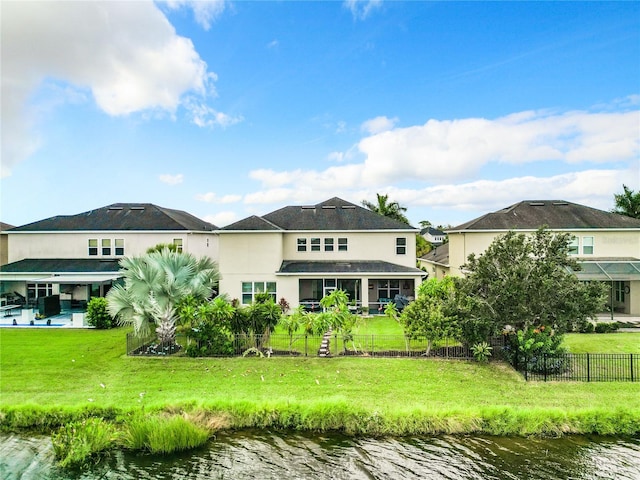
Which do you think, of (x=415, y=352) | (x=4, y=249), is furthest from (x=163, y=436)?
(x=4, y=249)

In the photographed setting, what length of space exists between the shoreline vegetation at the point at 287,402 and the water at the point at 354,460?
40 centimetres

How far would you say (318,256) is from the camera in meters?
28.9

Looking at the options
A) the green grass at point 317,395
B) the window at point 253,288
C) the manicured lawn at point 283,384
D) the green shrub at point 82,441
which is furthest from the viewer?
the window at point 253,288

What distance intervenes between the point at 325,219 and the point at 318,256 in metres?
3.24

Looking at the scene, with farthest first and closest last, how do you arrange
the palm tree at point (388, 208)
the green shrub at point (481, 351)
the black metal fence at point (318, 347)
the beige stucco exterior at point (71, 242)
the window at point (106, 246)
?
the palm tree at point (388, 208) < the window at point (106, 246) < the beige stucco exterior at point (71, 242) < the black metal fence at point (318, 347) < the green shrub at point (481, 351)

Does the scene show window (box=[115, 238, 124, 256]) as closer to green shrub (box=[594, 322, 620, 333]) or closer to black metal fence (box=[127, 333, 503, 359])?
black metal fence (box=[127, 333, 503, 359])

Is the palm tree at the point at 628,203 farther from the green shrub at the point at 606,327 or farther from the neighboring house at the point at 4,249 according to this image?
the neighboring house at the point at 4,249

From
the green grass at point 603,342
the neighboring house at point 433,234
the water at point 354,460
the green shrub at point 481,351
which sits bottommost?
the water at point 354,460

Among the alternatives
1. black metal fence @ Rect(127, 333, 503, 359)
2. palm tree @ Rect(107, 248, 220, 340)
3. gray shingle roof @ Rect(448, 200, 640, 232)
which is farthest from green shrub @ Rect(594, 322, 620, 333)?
palm tree @ Rect(107, 248, 220, 340)

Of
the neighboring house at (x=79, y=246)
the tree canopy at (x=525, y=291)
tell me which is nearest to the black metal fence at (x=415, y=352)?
the tree canopy at (x=525, y=291)

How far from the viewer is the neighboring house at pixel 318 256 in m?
26.4

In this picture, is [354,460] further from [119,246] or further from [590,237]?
[119,246]

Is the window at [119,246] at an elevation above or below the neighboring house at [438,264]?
above

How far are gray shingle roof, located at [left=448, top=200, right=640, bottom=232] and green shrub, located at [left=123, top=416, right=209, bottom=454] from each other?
23.6 meters
